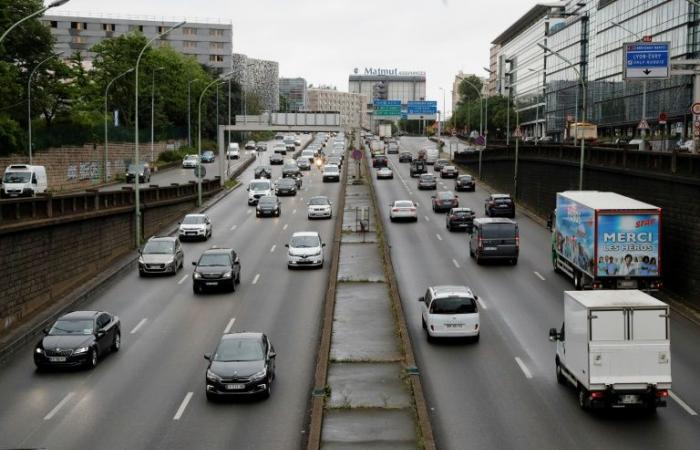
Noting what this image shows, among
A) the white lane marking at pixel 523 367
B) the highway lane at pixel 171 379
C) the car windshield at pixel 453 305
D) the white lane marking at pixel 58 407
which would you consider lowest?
the white lane marking at pixel 58 407

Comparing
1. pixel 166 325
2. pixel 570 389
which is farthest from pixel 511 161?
pixel 570 389

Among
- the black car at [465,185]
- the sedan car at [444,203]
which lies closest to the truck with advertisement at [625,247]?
the sedan car at [444,203]

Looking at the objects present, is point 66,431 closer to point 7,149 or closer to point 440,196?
point 440,196

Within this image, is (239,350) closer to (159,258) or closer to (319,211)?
(159,258)

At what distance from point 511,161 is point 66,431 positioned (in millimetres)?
58067

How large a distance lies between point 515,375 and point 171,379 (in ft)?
29.2

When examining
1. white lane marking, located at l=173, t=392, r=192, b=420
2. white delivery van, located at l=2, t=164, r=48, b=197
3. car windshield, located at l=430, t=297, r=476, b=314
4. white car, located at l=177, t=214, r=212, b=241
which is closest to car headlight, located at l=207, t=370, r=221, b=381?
white lane marking, located at l=173, t=392, r=192, b=420

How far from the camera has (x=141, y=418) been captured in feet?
66.4

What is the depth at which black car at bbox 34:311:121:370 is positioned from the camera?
24.6 metres

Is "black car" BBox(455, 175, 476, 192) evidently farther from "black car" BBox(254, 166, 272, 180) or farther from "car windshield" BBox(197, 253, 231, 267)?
"car windshield" BBox(197, 253, 231, 267)

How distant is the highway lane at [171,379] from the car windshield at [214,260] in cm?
127

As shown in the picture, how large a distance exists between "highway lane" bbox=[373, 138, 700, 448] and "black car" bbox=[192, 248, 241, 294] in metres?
6.94

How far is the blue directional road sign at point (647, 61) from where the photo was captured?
40.3 metres

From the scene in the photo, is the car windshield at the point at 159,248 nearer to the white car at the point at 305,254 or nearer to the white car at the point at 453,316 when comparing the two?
the white car at the point at 305,254
